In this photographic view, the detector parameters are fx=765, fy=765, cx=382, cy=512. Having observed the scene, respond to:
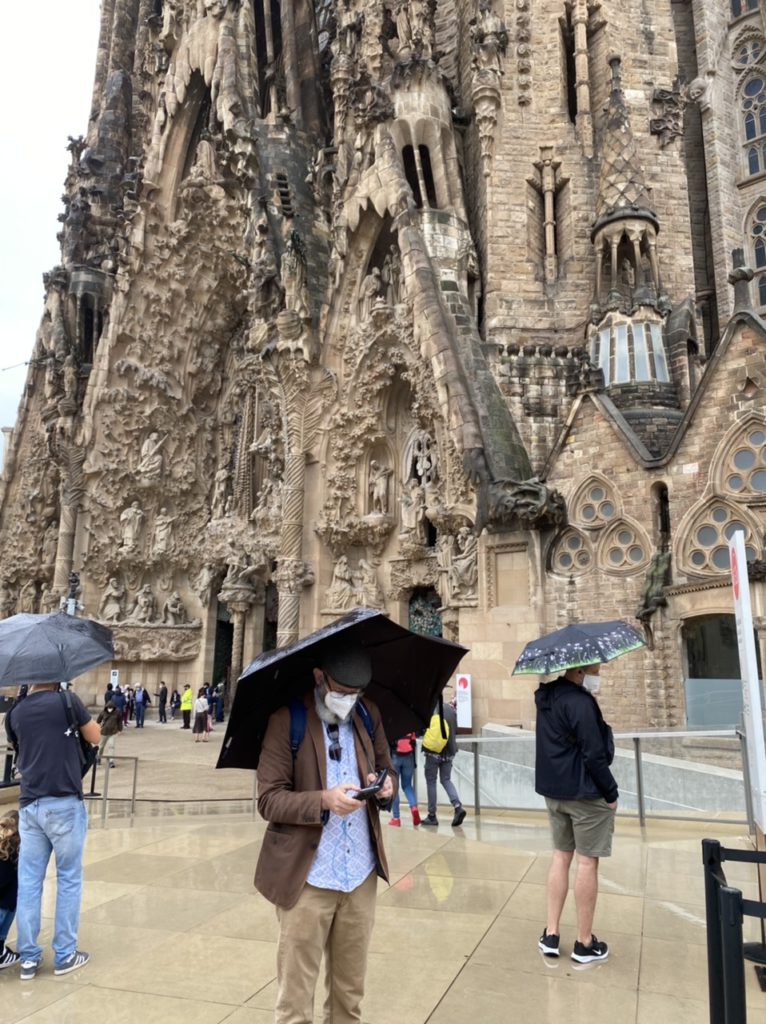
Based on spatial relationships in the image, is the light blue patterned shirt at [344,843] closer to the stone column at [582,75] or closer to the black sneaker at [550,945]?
the black sneaker at [550,945]

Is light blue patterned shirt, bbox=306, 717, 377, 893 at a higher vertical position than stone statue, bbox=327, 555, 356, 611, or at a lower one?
lower

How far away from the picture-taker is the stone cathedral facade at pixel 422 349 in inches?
515

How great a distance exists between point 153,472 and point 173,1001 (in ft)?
76.0

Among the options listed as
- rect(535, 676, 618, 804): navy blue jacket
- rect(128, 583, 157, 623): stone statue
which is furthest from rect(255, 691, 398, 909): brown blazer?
rect(128, 583, 157, 623): stone statue

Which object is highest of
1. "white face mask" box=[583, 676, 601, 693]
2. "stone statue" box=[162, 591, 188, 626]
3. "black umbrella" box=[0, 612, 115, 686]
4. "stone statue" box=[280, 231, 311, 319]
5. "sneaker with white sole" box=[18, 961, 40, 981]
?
"stone statue" box=[280, 231, 311, 319]

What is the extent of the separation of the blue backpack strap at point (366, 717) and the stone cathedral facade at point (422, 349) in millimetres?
8944

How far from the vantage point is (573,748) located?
3705mm

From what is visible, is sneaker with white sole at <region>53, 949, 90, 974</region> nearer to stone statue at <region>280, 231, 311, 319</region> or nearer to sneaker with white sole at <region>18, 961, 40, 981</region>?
sneaker with white sole at <region>18, 961, 40, 981</region>

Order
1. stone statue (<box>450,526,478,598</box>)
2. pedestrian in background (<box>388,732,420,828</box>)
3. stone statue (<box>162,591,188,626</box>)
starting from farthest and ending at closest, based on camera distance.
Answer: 1. stone statue (<box>162,591,188,626</box>)
2. stone statue (<box>450,526,478,598</box>)
3. pedestrian in background (<box>388,732,420,828</box>)

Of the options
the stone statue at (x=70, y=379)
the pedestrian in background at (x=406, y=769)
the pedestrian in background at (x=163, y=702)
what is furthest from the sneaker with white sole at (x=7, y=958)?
the stone statue at (x=70, y=379)

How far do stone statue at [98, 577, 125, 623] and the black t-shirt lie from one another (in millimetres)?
21387

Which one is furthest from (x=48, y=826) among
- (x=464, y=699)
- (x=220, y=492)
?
(x=220, y=492)

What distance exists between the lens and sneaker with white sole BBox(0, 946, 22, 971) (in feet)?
12.2

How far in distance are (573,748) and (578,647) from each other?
0.48 meters
